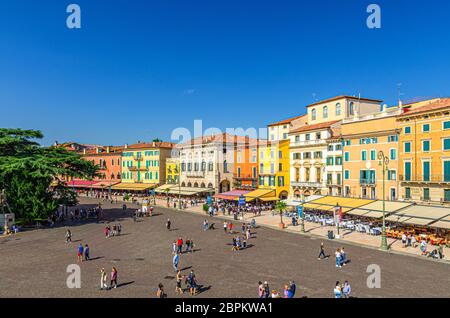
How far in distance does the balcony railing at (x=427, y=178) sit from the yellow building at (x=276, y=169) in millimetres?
21069

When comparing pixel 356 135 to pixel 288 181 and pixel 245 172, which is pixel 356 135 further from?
pixel 245 172

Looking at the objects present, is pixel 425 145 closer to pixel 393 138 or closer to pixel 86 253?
pixel 393 138

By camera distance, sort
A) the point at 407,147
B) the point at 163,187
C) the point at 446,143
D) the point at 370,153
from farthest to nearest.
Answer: the point at 163,187 < the point at 370,153 < the point at 407,147 < the point at 446,143

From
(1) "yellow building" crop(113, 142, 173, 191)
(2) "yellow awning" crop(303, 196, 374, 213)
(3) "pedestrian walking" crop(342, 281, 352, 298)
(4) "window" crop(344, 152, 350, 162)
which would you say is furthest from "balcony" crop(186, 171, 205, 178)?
(3) "pedestrian walking" crop(342, 281, 352, 298)

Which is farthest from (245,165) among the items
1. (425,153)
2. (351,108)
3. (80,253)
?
(80,253)

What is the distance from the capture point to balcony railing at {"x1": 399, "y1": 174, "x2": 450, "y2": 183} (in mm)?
35438

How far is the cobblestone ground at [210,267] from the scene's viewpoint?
62.8 feet

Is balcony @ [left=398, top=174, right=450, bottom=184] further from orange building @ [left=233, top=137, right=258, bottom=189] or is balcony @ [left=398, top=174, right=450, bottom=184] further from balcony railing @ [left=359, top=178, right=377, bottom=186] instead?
orange building @ [left=233, top=137, right=258, bottom=189]

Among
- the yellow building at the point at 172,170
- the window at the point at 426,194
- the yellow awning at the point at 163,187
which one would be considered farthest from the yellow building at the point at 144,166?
the window at the point at 426,194

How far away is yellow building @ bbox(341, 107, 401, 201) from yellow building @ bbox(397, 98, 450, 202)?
4.14ft

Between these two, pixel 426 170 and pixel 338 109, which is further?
pixel 338 109

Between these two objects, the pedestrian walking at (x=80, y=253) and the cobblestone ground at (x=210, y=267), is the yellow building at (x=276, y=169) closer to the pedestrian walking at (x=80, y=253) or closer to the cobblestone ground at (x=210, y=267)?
the cobblestone ground at (x=210, y=267)

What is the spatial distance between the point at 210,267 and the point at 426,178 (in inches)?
1039

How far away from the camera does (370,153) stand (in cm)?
4388
